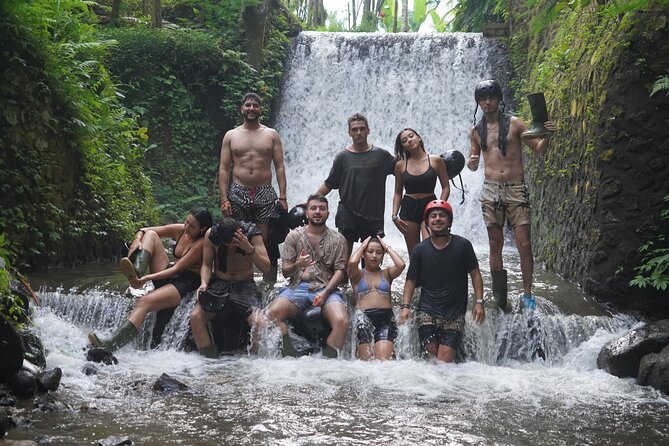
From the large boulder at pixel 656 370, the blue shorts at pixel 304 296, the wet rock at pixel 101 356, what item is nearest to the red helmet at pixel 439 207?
the blue shorts at pixel 304 296

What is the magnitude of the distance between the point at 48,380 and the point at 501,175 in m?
4.30

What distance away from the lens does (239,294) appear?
7246 mm

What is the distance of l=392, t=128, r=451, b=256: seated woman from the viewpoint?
752 centimetres

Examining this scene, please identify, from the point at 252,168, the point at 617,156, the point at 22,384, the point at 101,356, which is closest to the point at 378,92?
A: the point at 617,156

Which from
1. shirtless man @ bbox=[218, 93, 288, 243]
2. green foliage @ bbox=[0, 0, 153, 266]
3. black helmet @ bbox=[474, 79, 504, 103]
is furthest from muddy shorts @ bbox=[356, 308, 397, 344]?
green foliage @ bbox=[0, 0, 153, 266]

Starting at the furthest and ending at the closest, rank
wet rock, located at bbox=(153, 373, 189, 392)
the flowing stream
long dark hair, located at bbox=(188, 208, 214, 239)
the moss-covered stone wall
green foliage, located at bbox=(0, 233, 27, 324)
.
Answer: the moss-covered stone wall
long dark hair, located at bbox=(188, 208, 214, 239)
green foliage, located at bbox=(0, 233, 27, 324)
wet rock, located at bbox=(153, 373, 189, 392)
the flowing stream

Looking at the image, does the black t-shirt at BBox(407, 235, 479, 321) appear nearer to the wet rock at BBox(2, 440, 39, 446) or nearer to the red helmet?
the red helmet

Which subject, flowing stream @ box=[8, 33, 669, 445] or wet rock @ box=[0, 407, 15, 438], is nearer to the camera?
wet rock @ box=[0, 407, 15, 438]

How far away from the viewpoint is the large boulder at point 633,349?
6363mm

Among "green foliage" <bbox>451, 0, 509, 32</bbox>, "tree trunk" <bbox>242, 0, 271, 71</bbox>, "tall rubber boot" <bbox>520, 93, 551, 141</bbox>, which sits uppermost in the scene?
"green foliage" <bbox>451, 0, 509, 32</bbox>

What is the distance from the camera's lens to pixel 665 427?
5059 millimetres

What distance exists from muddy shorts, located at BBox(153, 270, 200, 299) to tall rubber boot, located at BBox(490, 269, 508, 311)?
9.37ft

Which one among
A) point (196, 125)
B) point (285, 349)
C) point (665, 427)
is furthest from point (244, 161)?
point (196, 125)

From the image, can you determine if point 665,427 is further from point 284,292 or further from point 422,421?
point 284,292
